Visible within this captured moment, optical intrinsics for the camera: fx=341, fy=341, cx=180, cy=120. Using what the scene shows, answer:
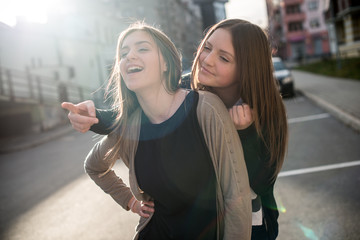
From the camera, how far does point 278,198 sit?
4188mm

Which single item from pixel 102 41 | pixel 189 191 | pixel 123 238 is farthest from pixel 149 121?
pixel 102 41

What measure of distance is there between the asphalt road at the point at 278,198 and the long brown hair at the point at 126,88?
0.79 m

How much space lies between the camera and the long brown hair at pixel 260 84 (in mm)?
1715

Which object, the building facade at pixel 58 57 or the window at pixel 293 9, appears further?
the window at pixel 293 9

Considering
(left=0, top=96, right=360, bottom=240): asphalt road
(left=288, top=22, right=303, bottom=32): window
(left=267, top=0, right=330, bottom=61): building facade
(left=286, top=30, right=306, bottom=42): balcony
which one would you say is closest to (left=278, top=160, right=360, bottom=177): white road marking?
(left=0, top=96, right=360, bottom=240): asphalt road

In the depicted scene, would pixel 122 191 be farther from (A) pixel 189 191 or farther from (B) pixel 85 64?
(B) pixel 85 64

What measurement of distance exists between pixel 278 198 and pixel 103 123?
3.07m

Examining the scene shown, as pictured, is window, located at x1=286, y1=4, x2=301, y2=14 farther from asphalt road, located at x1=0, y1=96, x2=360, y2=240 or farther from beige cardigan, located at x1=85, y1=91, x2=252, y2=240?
beige cardigan, located at x1=85, y1=91, x2=252, y2=240

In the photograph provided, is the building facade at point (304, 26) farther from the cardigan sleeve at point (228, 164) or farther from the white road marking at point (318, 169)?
the cardigan sleeve at point (228, 164)

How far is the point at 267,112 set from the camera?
5.65ft

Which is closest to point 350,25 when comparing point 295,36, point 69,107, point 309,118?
point 309,118

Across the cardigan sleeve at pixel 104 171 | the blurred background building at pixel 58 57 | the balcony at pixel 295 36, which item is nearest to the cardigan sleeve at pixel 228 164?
the cardigan sleeve at pixel 104 171

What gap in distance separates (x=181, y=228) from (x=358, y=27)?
3464 centimetres

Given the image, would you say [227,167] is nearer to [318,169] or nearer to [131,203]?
[131,203]
